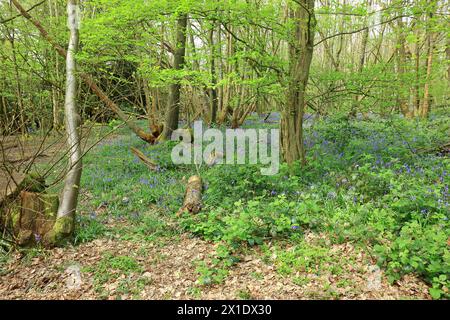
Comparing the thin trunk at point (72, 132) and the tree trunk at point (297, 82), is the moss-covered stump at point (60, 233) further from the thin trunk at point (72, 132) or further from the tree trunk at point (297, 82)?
the tree trunk at point (297, 82)

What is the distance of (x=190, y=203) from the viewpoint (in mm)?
5199

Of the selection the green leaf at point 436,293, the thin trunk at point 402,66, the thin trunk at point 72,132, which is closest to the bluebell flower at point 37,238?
the thin trunk at point 72,132

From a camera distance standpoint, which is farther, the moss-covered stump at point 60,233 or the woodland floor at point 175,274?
the moss-covered stump at point 60,233

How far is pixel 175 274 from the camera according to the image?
3.65m

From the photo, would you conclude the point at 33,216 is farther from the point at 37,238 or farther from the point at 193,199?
the point at 193,199

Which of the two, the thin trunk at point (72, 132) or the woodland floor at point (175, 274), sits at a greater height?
the thin trunk at point (72, 132)

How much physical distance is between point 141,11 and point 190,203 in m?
3.30

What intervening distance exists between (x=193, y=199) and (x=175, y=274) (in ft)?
5.75

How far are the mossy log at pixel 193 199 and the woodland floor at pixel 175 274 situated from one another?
0.69 metres

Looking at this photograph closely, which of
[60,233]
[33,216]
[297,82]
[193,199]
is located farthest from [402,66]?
[33,216]

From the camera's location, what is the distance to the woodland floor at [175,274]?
3131 millimetres

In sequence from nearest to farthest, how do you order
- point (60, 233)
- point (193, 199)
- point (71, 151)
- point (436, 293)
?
point (436, 293) → point (60, 233) → point (193, 199) → point (71, 151)
